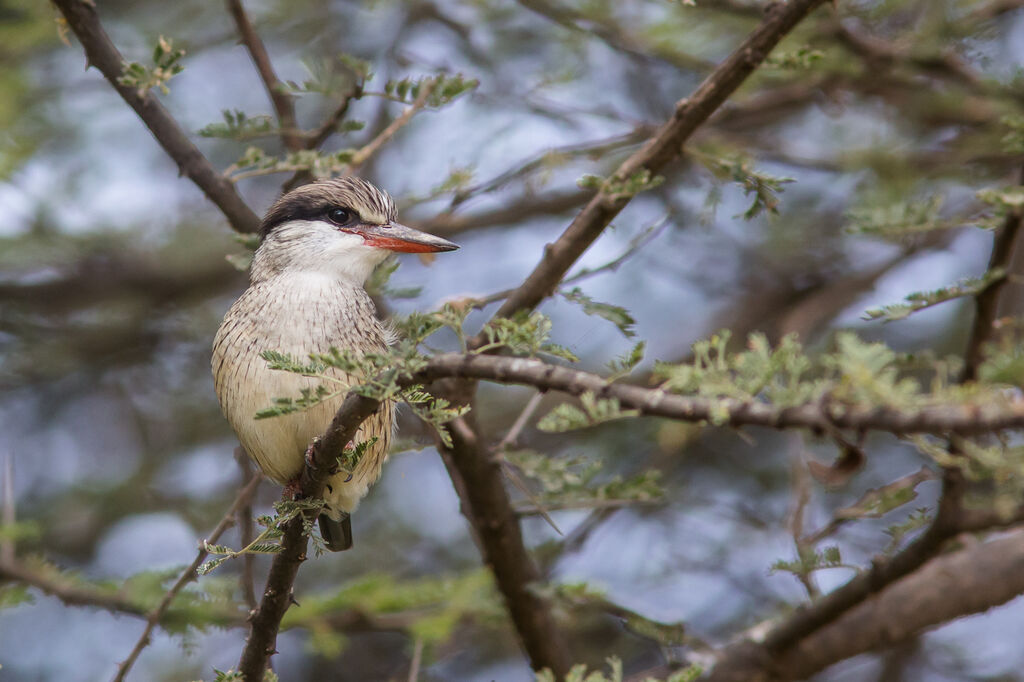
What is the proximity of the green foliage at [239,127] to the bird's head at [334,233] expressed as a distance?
0.95ft

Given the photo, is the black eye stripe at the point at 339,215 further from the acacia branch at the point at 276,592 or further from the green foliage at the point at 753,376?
the green foliage at the point at 753,376

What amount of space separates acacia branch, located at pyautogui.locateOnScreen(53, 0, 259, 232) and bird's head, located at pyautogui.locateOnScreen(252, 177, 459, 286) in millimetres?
114

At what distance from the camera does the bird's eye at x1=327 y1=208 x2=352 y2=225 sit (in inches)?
129

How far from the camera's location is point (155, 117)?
3.07 metres

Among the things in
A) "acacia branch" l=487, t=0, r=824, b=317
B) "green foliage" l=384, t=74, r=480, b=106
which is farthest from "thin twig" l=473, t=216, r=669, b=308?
"green foliage" l=384, t=74, r=480, b=106

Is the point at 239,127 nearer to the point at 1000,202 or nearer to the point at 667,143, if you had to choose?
the point at 667,143

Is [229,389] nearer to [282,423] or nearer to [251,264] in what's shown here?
[282,423]

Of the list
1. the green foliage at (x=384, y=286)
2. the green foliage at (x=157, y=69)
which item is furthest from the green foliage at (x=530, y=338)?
the green foliage at (x=384, y=286)

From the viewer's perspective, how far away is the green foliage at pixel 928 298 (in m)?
2.25

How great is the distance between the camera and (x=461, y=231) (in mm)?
4852

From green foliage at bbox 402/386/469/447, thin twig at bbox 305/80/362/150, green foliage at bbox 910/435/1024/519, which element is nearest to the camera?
green foliage at bbox 910/435/1024/519

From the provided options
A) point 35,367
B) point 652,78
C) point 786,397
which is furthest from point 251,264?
point 652,78

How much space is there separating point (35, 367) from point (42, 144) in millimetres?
1093

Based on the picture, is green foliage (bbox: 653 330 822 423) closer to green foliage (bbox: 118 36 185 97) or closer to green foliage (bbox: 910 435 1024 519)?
green foliage (bbox: 910 435 1024 519)
